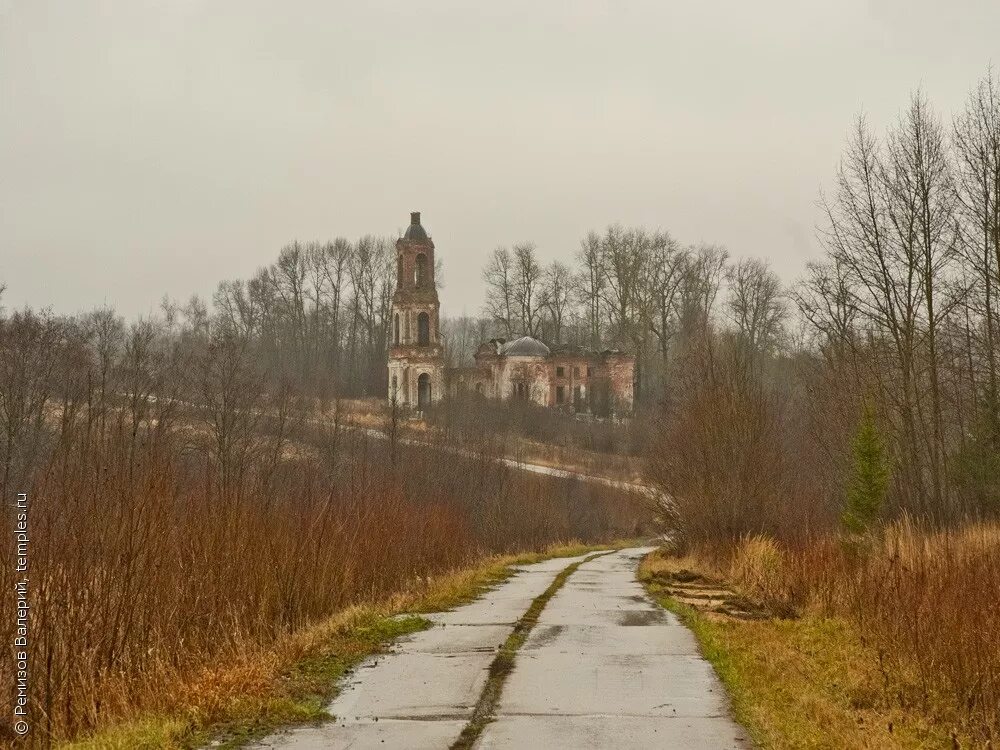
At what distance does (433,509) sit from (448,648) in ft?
40.4

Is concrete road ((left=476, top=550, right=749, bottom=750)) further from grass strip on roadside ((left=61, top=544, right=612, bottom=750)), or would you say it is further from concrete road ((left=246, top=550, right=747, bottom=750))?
grass strip on roadside ((left=61, top=544, right=612, bottom=750))

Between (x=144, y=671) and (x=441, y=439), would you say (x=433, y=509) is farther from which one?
(x=441, y=439)

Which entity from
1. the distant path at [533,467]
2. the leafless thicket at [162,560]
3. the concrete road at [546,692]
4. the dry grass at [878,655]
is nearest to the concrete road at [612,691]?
the concrete road at [546,692]

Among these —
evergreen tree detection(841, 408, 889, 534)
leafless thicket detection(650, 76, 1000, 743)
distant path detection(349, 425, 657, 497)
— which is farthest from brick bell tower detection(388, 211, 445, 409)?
evergreen tree detection(841, 408, 889, 534)

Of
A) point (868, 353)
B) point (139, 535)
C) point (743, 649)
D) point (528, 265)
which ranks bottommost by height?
point (743, 649)

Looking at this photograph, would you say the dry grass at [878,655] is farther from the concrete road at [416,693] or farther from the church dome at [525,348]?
the church dome at [525,348]

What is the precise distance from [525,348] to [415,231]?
14140 millimetres

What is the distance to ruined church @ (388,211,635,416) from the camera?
7388cm

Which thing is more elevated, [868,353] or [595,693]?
[868,353]

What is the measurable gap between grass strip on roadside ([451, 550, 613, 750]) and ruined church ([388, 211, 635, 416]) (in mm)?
57976

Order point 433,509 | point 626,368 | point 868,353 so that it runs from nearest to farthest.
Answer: point 433,509
point 868,353
point 626,368

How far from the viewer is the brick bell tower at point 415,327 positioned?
242 ft

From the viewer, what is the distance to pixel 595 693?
9094mm

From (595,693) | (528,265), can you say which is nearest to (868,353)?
(595,693)
